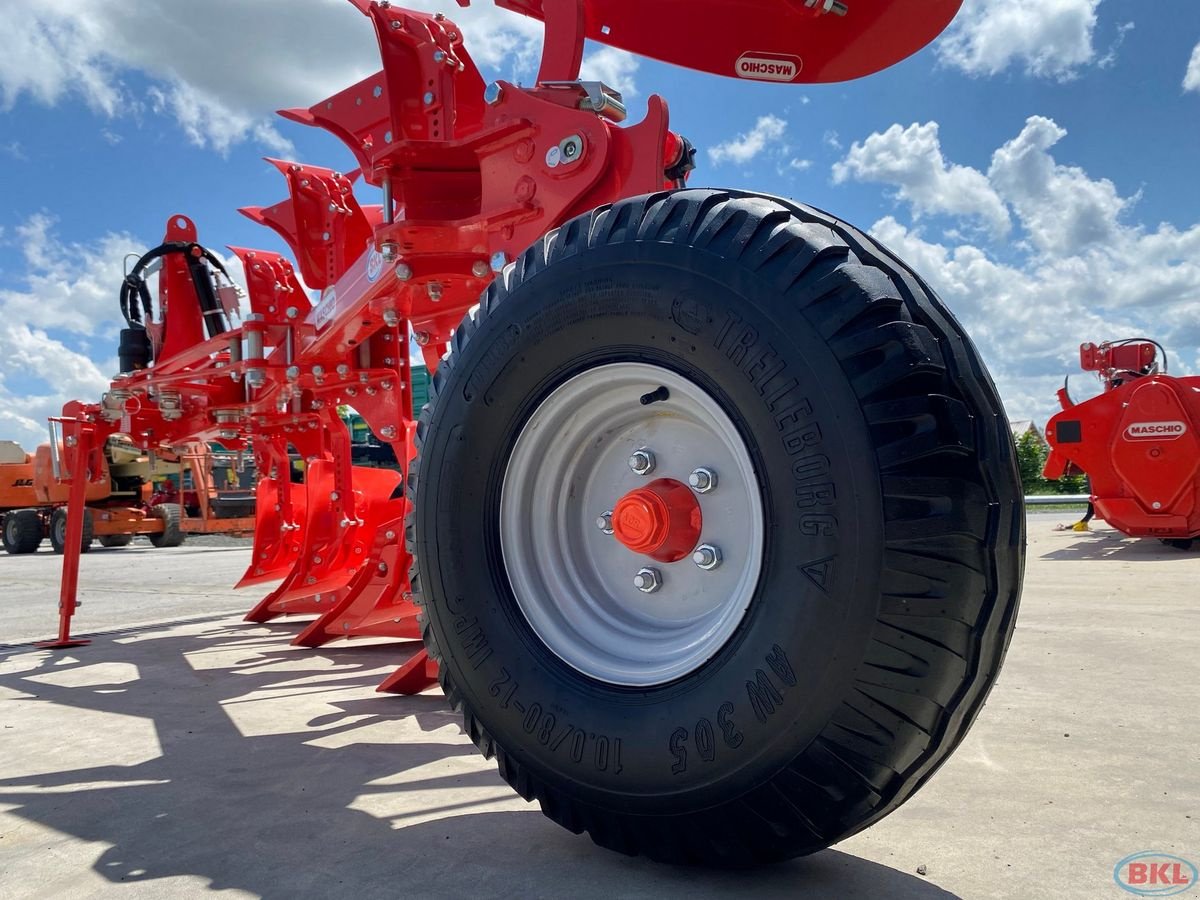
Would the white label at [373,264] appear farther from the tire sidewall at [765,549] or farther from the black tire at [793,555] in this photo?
the black tire at [793,555]

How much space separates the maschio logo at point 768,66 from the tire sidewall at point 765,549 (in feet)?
3.29

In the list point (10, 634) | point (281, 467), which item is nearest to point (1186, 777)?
point (281, 467)

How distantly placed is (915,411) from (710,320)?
0.37 meters

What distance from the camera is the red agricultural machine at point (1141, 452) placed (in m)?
8.89

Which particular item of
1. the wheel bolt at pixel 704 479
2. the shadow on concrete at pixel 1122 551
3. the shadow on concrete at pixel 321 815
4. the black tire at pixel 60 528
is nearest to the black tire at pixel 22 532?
the black tire at pixel 60 528

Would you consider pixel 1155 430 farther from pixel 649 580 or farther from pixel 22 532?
pixel 22 532

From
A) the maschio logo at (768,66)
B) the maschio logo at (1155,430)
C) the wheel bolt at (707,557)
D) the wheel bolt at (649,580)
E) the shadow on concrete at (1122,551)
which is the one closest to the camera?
the wheel bolt at (707,557)

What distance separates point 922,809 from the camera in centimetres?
199

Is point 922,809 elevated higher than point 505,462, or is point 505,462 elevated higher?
point 505,462

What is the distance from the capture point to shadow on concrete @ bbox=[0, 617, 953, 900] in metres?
1.58

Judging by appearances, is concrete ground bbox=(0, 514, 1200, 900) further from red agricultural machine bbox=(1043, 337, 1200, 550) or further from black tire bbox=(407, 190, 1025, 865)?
red agricultural machine bbox=(1043, 337, 1200, 550)

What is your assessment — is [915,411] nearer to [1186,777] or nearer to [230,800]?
[1186,777]

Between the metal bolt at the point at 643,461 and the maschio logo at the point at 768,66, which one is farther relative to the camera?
the maschio logo at the point at 768,66

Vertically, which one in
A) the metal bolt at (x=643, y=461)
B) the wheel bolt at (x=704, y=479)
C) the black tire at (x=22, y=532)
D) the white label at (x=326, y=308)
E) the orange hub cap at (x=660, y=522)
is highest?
the white label at (x=326, y=308)
